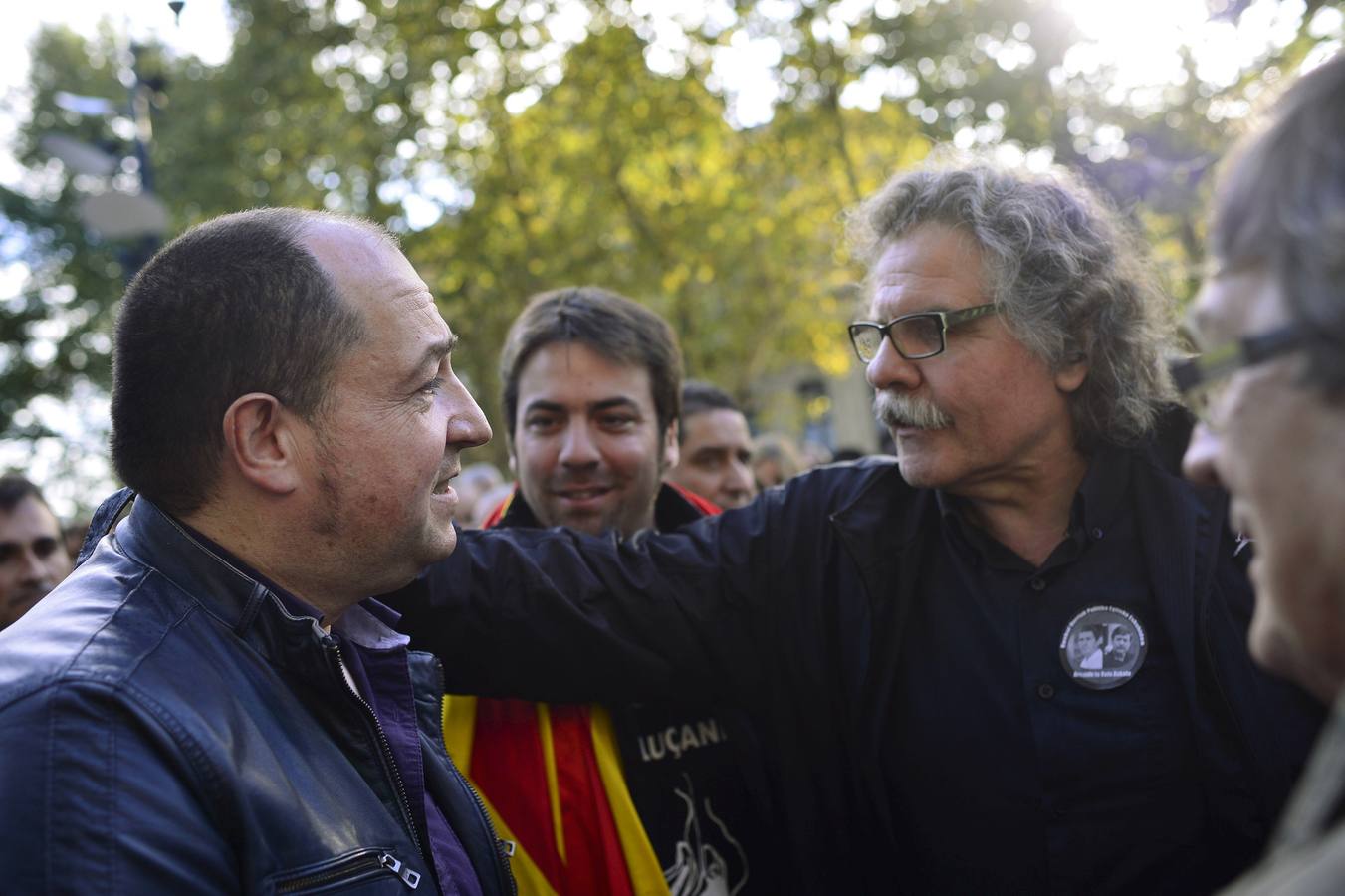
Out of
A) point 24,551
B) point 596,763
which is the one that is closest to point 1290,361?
point 596,763

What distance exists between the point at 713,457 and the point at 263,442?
420 centimetres

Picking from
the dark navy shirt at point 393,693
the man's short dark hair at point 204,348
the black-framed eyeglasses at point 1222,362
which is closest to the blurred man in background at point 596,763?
the dark navy shirt at point 393,693

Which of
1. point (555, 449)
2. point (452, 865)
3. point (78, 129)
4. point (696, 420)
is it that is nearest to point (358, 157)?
point (696, 420)

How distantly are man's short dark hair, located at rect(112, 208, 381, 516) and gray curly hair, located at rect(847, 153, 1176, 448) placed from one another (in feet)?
5.10

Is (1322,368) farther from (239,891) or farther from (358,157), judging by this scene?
(358,157)

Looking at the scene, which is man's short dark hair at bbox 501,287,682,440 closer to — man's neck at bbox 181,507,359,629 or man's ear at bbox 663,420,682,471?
man's ear at bbox 663,420,682,471

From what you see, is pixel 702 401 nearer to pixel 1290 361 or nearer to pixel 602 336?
pixel 602 336

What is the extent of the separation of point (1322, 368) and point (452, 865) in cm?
169

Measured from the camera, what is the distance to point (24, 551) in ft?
18.0

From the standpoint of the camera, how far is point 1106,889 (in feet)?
7.84

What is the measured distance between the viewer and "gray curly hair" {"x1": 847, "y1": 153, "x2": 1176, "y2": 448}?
2.81 metres

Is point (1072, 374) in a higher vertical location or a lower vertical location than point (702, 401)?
lower

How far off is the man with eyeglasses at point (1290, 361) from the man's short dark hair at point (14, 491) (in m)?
5.65

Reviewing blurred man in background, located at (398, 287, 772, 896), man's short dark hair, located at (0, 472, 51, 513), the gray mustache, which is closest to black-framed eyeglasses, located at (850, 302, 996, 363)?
the gray mustache
